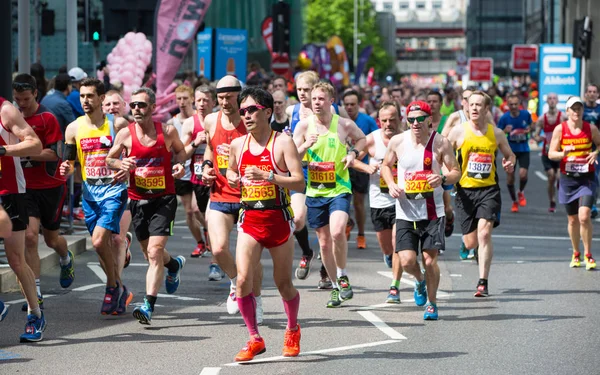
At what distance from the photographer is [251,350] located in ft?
27.8

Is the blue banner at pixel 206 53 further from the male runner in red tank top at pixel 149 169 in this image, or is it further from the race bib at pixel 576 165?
the male runner in red tank top at pixel 149 169

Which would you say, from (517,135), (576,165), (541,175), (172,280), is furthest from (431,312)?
(541,175)

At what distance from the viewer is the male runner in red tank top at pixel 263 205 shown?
859 cm

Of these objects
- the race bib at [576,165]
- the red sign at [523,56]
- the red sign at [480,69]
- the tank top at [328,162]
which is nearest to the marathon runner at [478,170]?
the tank top at [328,162]

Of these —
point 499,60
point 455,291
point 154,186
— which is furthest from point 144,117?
point 499,60

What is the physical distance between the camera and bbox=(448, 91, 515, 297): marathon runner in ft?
40.2

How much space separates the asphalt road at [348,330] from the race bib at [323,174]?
1.03 meters

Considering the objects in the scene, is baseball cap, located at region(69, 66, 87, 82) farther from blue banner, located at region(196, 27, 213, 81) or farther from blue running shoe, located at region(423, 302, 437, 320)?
blue banner, located at region(196, 27, 213, 81)

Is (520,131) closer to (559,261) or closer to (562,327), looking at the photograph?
(559,261)

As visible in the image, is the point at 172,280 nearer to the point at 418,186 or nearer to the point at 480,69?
the point at 418,186

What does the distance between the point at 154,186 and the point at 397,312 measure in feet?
7.59

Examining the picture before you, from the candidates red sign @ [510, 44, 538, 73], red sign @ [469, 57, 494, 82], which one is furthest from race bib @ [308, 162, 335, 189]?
red sign @ [469, 57, 494, 82]

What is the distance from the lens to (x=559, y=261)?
1473 cm

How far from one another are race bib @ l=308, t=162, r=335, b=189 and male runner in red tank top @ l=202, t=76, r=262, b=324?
1198mm
